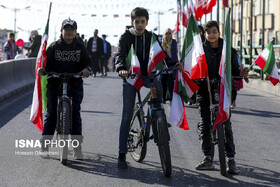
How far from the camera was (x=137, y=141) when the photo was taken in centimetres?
711

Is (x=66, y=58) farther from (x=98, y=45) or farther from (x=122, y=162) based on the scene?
(x=98, y=45)

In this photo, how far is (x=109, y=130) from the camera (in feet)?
32.8

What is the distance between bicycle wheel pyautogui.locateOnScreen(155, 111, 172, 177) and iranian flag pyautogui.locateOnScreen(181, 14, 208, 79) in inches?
29.8

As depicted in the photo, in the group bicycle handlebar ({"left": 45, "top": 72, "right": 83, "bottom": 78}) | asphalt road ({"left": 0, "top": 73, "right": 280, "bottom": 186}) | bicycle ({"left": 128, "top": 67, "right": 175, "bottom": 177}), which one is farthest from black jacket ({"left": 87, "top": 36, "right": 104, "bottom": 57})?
bicycle ({"left": 128, "top": 67, "right": 175, "bottom": 177})

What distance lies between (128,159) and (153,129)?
104cm

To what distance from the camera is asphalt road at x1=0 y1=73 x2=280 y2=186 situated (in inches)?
247

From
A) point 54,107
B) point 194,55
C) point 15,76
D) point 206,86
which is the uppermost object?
point 194,55

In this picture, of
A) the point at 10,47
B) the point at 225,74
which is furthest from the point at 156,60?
the point at 10,47

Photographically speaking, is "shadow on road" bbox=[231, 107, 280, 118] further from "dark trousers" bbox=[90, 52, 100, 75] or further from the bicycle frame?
"dark trousers" bbox=[90, 52, 100, 75]

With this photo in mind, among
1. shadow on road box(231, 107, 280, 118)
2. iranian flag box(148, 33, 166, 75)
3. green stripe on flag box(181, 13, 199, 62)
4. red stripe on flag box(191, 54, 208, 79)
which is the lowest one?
shadow on road box(231, 107, 280, 118)

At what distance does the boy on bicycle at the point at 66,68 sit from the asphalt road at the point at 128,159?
1.28 feet

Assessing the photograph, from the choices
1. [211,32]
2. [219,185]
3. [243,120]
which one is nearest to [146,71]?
[211,32]

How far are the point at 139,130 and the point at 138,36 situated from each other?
1.06 m

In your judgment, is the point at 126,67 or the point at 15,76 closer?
the point at 126,67
